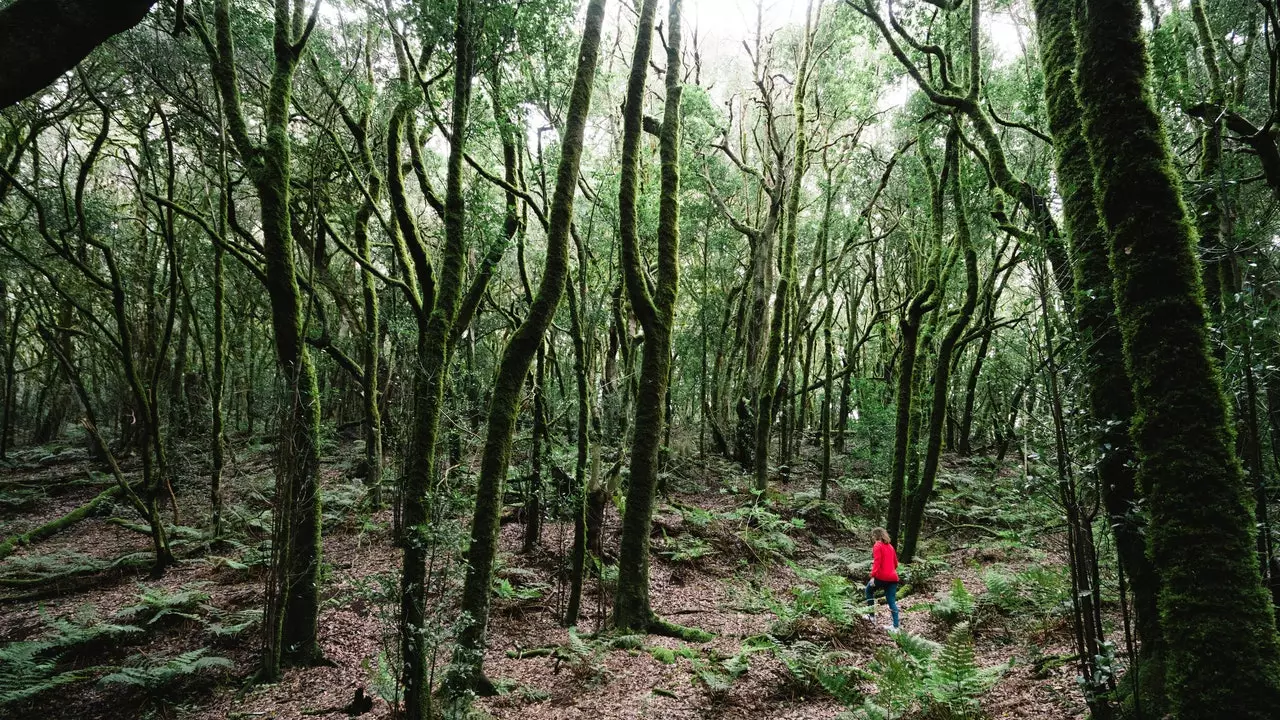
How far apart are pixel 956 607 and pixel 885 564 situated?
101 cm

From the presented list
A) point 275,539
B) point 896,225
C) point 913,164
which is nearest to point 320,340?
point 275,539

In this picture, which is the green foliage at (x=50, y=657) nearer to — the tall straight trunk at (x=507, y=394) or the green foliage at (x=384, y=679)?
the green foliage at (x=384, y=679)

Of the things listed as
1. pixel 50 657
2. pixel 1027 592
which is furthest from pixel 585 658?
pixel 1027 592

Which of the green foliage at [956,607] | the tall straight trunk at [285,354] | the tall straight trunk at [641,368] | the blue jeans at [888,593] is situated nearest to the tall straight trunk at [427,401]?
the tall straight trunk at [285,354]

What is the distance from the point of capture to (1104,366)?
4.18 meters

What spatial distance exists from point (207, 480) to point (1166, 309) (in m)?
20.5

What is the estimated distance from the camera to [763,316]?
18.0 m

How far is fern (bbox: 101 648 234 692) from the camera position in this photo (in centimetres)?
581

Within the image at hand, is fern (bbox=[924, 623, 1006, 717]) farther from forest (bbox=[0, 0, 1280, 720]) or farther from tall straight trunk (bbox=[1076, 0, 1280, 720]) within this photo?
tall straight trunk (bbox=[1076, 0, 1280, 720])

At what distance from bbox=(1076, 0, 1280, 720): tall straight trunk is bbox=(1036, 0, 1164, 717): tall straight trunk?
0.34m

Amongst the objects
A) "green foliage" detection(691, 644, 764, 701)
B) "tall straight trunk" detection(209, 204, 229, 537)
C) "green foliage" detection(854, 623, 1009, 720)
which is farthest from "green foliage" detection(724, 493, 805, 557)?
"tall straight trunk" detection(209, 204, 229, 537)

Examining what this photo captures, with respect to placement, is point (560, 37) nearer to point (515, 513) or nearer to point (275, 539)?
point (275, 539)

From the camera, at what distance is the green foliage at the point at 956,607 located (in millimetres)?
7586

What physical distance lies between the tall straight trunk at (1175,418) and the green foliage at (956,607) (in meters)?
4.79
